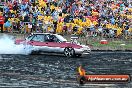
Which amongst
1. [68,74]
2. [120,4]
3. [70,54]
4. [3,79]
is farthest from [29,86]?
[120,4]

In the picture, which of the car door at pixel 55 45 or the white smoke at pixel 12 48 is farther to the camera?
the white smoke at pixel 12 48

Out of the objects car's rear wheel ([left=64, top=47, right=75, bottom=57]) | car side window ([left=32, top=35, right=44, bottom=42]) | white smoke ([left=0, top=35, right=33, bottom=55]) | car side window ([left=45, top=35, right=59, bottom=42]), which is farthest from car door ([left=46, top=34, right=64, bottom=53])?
white smoke ([left=0, top=35, right=33, bottom=55])

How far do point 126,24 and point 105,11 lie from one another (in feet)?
7.73

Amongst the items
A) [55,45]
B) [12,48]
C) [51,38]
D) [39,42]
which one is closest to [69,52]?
[55,45]

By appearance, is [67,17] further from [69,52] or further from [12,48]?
[69,52]

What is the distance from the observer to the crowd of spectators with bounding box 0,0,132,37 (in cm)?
3844

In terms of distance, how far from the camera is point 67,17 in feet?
136

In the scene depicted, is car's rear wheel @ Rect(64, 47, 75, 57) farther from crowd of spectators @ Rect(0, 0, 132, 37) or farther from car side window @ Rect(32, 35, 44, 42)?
crowd of spectators @ Rect(0, 0, 132, 37)

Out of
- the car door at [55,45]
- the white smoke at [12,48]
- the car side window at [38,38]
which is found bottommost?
the white smoke at [12,48]

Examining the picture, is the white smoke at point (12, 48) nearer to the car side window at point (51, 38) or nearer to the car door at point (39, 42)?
the car door at point (39, 42)

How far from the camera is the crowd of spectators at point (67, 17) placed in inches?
1513

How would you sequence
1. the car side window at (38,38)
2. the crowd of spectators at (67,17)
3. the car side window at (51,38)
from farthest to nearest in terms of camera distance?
the crowd of spectators at (67,17)
the car side window at (38,38)
the car side window at (51,38)

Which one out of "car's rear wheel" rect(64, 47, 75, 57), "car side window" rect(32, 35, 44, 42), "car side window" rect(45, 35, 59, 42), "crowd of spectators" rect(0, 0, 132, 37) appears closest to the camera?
"car's rear wheel" rect(64, 47, 75, 57)

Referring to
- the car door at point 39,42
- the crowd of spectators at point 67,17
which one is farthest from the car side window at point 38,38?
the crowd of spectators at point 67,17
